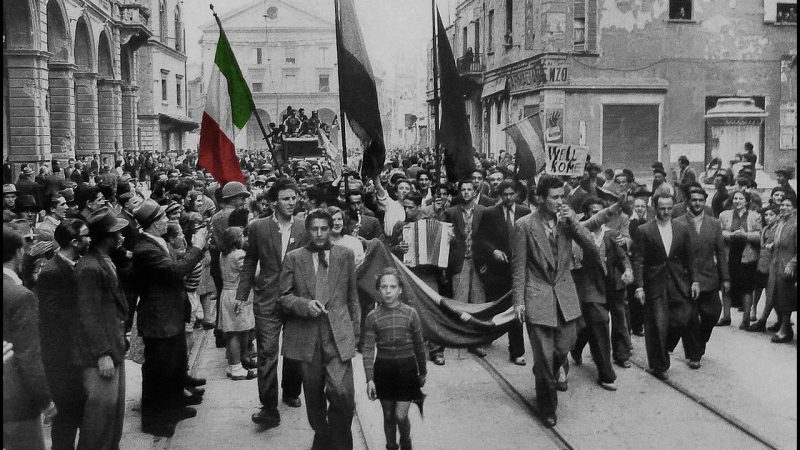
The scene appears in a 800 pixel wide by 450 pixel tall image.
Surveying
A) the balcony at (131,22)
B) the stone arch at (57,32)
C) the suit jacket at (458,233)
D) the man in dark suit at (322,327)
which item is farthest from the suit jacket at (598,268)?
the balcony at (131,22)

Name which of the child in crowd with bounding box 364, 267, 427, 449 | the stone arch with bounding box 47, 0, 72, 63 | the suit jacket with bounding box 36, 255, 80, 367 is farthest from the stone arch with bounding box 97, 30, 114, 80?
the child in crowd with bounding box 364, 267, 427, 449

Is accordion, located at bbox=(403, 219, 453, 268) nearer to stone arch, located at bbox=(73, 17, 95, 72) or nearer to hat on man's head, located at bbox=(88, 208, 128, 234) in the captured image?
hat on man's head, located at bbox=(88, 208, 128, 234)

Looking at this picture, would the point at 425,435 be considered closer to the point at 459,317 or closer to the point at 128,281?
the point at 459,317

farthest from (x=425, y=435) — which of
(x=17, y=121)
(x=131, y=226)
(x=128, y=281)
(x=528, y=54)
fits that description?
(x=528, y=54)

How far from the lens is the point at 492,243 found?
8930 millimetres

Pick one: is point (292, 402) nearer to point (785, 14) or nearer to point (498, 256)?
point (498, 256)

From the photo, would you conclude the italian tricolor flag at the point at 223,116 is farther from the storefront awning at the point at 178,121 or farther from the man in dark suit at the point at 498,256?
the storefront awning at the point at 178,121

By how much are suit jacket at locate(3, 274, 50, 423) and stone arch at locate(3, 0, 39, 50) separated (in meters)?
21.3

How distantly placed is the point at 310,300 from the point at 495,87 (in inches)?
1174

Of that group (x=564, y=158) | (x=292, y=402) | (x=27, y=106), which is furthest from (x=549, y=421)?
(x=27, y=106)

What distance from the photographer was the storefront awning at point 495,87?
33094 mm

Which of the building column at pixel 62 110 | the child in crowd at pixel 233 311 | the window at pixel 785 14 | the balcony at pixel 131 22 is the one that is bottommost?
the child in crowd at pixel 233 311

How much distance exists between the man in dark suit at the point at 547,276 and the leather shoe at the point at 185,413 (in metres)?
2.72

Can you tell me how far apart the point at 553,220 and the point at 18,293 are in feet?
13.8
